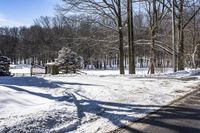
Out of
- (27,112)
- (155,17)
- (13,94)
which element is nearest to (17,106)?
(27,112)

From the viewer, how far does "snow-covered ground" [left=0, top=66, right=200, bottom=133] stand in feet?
28.7

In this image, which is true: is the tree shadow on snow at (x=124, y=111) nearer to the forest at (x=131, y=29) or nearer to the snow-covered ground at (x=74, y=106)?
the snow-covered ground at (x=74, y=106)

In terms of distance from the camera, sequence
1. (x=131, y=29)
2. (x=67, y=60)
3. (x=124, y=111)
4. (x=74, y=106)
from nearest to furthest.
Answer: (x=74, y=106) < (x=124, y=111) < (x=131, y=29) < (x=67, y=60)

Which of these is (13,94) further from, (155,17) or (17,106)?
(155,17)

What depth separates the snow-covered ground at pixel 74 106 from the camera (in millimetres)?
8750

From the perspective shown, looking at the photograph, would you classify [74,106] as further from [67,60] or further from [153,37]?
[67,60]

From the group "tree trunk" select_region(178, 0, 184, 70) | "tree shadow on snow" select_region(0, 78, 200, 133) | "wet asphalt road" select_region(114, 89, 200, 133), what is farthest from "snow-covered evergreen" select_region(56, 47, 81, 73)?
"wet asphalt road" select_region(114, 89, 200, 133)

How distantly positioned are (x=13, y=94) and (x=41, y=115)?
9.47 feet

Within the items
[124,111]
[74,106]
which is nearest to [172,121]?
[124,111]

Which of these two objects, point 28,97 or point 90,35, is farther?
point 90,35

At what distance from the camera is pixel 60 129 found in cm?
845

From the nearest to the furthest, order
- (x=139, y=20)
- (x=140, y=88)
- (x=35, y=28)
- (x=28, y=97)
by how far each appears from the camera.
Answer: (x=28, y=97) → (x=140, y=88) → (x=139, y=20) → (x=35, y=28)

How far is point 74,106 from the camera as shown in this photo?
1095 cm

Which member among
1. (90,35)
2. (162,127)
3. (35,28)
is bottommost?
(162,127)
